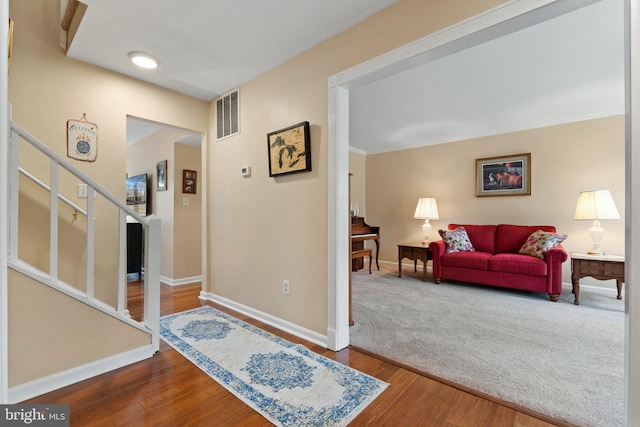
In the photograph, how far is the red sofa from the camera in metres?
3.41

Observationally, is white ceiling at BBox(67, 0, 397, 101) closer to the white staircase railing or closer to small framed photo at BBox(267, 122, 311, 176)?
small framed photo at BBox(267, 122, 311, 176)

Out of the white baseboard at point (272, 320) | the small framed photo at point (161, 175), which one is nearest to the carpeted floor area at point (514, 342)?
the white baseboard at point (272, 320)

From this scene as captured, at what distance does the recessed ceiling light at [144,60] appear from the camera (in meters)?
2.42

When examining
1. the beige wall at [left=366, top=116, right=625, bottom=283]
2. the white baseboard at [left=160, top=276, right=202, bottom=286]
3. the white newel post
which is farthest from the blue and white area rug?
the beige wall at [left=366, top=116, right=625, bottom=283]

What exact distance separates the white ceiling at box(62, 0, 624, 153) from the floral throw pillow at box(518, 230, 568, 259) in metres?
1.69

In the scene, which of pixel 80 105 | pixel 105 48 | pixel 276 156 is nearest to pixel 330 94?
pixel 276 156

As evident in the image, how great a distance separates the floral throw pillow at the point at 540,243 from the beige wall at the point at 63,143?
4555 millimetres

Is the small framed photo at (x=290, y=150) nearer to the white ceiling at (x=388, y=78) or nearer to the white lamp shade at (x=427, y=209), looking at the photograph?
the white ceiling at (x=388, y=78)

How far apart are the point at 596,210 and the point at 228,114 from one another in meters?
4.63

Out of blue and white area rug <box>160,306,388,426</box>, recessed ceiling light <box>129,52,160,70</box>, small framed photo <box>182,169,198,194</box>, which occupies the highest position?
recessed ceiling light <box>129,52,160,70</box>

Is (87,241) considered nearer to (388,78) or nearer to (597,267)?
(388,78)

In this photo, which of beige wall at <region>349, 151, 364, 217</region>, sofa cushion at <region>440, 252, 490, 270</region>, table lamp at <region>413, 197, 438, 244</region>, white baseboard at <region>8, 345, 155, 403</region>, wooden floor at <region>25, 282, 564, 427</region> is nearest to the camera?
wooden floor at <region>25, 282, 564, 427</region>

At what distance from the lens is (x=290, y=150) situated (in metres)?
2.44

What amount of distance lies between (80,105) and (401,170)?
5.06 metres
